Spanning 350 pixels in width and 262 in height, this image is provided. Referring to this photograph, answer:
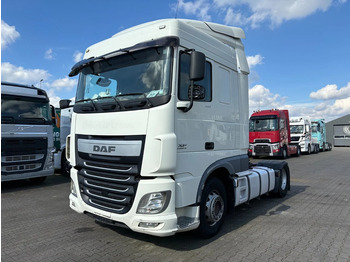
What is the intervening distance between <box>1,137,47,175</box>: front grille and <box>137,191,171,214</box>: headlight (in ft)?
20.8

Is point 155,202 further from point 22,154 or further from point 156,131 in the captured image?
point 22,154

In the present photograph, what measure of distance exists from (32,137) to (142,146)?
6.39 meters

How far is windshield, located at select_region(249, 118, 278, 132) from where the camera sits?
17906 mm

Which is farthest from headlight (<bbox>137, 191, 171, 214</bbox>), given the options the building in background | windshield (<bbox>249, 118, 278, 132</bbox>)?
the building in background

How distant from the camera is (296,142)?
74.4 feet

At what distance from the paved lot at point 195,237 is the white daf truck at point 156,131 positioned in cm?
45

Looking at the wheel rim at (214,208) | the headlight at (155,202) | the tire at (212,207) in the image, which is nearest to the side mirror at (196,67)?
the headlight at (155,202)

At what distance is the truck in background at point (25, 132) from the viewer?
26.3 ft

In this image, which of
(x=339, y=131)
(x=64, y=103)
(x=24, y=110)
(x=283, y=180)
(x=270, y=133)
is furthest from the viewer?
(x=339, y=131)

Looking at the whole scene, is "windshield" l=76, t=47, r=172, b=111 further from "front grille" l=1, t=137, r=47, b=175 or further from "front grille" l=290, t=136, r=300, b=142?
"front grille" l=290, t=136, r=300, b=142

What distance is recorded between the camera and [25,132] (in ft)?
27.2

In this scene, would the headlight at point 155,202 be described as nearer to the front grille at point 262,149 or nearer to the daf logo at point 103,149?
the daf logo at point 103,149

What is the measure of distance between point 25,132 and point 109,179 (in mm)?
5797

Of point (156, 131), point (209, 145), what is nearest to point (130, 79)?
point (156, 131)
